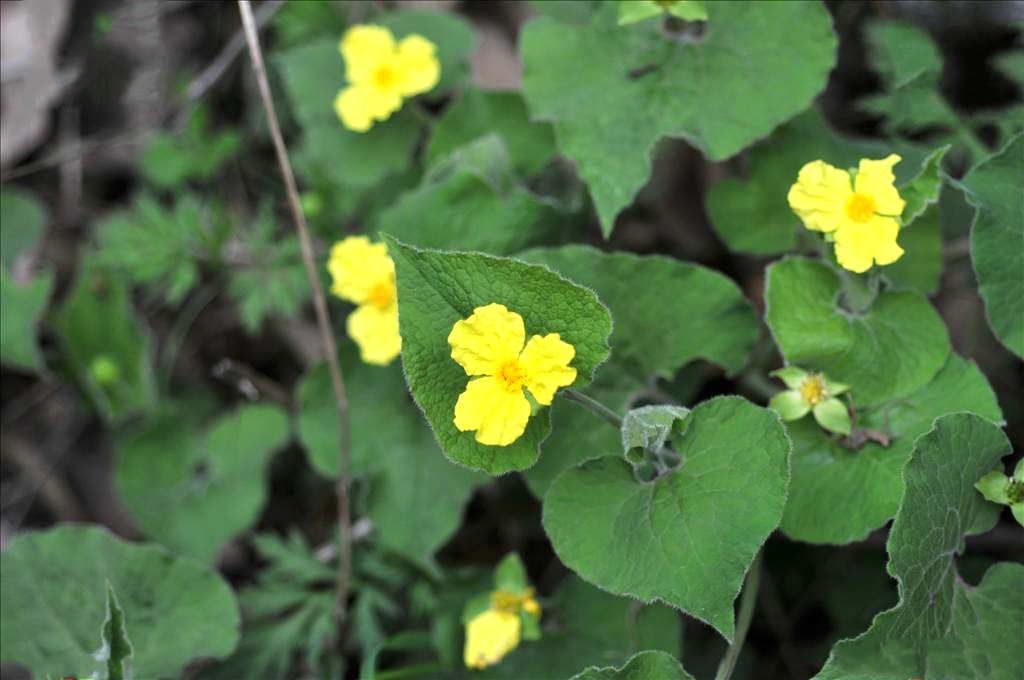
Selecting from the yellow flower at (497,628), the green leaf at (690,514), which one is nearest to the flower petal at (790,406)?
the green leaf at (690,514)

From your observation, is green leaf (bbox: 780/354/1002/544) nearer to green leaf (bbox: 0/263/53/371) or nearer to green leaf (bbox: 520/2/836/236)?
green leaf (bbox: 520/2/836/236)

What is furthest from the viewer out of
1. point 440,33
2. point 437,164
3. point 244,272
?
point 244,272

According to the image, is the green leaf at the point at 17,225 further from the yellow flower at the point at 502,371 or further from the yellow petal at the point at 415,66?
the yellow flower at the point at 502,371

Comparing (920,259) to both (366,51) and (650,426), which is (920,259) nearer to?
(650,426)

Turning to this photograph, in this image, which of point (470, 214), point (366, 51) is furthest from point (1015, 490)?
point (366, 51)

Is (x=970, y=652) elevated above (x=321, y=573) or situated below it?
above

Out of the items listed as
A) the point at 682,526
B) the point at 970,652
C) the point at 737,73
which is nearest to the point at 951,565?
the point at 970,652

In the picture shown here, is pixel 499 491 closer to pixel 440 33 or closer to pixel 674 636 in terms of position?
pixel 674 636
